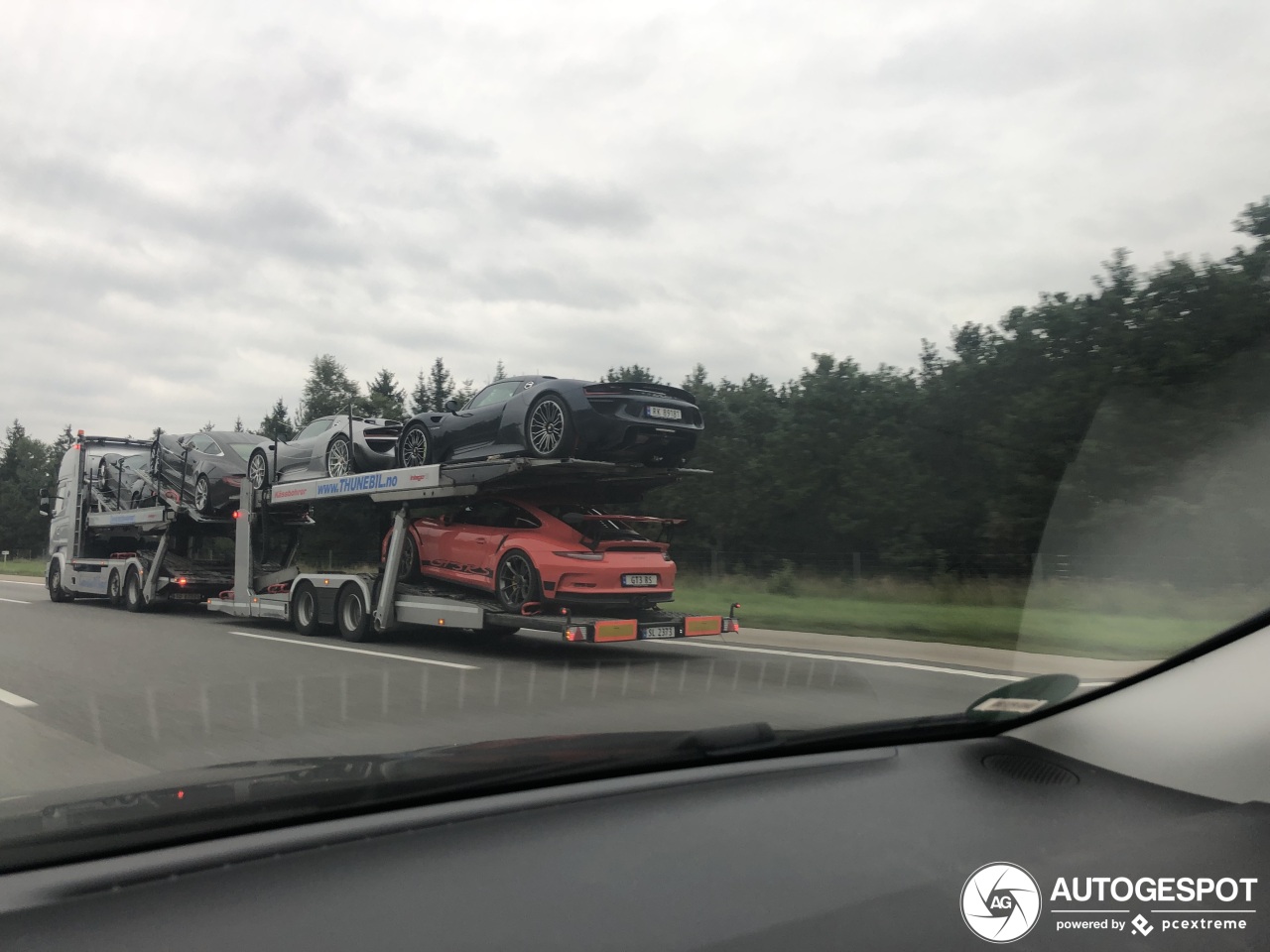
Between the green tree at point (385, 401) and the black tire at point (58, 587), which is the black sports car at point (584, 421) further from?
the black tire at point (58, 587)

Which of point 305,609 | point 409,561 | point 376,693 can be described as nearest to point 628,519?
point 409,561

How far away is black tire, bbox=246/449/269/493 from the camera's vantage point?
49.7 feet

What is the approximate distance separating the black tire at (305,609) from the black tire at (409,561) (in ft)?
6.05

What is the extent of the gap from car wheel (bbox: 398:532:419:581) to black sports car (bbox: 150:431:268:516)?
175 inches

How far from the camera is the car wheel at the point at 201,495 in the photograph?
16984mm

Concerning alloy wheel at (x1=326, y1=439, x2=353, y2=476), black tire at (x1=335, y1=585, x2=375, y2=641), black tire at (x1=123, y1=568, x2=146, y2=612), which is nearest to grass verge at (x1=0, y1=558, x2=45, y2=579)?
black tire at (x1=123, y1=568, x2=146, y2=612)

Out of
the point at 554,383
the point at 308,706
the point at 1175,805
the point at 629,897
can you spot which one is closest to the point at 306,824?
the point at 629,897

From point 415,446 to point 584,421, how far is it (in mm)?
2853

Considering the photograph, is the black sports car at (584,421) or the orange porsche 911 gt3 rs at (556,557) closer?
the black sports car at (584,421)

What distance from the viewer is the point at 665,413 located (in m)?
10.5

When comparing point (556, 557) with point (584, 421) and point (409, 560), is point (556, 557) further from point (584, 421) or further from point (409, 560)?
→ point (409, 560)

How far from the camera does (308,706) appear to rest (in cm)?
698

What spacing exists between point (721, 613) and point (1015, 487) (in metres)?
4.30

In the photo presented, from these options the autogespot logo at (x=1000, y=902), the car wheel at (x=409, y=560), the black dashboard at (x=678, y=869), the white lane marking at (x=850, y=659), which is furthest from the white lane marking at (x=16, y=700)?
the autogespot logo at (x=1000, y=902)
